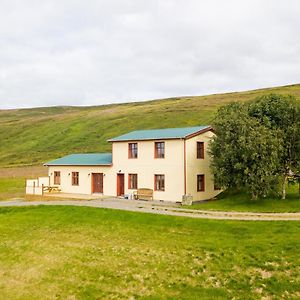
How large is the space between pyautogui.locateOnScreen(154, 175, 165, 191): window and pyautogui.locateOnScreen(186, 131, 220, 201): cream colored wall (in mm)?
2824

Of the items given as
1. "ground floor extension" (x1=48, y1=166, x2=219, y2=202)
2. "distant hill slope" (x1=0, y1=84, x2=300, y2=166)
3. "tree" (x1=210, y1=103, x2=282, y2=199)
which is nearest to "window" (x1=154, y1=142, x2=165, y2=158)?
"ground floor extension" (x1=48, y1=166, x2=219, y2=202)

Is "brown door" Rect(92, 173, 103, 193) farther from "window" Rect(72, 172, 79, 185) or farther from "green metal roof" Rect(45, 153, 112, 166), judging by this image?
"window" Rect(72, 172, 79, 185)

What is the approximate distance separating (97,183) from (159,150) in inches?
386

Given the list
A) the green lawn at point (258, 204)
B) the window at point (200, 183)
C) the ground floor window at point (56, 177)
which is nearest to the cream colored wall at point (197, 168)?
the window at point (200, 183)

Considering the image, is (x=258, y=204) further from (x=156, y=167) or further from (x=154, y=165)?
(x=154, y=165)

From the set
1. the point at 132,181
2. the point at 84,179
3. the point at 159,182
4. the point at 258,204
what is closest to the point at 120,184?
the point at 132,181

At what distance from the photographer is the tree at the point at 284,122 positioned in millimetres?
34875

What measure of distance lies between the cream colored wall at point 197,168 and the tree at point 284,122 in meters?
6.05

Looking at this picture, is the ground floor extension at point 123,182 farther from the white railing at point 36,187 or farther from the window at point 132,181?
the white railing at point 36,187

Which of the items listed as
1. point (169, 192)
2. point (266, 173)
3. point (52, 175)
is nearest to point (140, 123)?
point (52, 175)

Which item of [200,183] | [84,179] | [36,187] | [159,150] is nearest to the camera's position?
[200,183]

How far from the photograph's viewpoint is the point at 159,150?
139ft

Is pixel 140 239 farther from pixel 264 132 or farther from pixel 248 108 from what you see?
pixel 248 108

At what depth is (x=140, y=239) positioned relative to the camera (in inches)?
927
